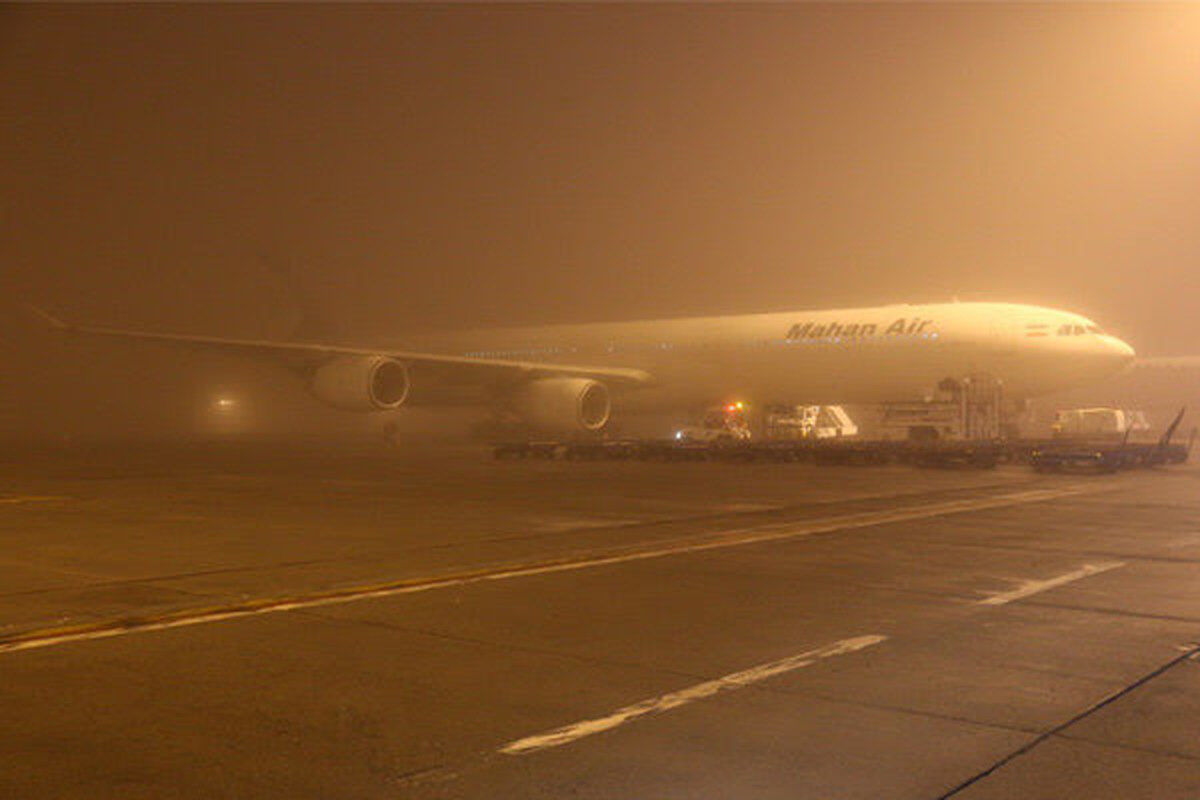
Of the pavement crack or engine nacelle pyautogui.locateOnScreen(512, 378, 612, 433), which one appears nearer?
the pavement crack

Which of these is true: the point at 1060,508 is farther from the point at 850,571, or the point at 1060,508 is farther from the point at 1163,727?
the point at 1163,727

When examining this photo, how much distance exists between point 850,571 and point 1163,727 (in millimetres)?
4660

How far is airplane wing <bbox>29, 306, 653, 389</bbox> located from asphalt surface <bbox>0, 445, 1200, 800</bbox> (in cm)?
1644

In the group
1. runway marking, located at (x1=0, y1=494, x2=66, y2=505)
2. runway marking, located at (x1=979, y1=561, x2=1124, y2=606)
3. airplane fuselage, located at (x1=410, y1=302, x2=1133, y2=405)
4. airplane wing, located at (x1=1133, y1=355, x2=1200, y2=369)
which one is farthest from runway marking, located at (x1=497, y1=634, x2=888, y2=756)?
airplane wing, located at (x1=1133, y1=355, x2=1200, y2=369)

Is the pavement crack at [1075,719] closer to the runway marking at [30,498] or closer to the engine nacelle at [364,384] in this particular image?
Result: the runway marking at [30,498]

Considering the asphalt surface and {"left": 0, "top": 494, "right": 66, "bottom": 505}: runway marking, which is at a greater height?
{"left": 0, "top": 494, "right": 66, "bottom": 505}: runway marking

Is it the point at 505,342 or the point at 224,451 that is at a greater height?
the point at 505,342

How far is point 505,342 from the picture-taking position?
38.7m

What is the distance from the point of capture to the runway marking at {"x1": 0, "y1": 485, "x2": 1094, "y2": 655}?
6.88 meters

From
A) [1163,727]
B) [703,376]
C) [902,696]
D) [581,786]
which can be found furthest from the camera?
[703,376]

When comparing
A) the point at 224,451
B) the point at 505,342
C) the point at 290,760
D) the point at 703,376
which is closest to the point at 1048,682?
the point at 290,760

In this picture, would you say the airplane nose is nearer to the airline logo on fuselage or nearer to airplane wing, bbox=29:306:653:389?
the airline logo on fuselage

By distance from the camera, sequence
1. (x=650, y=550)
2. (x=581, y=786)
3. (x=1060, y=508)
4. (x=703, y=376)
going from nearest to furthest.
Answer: (x=581, y=786) → (x=650, y=550) → (x=1060, y=508) → (x=703, y=376)

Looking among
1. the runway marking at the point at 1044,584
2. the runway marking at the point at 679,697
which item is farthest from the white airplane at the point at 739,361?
the runway marking at the point at 679,697
